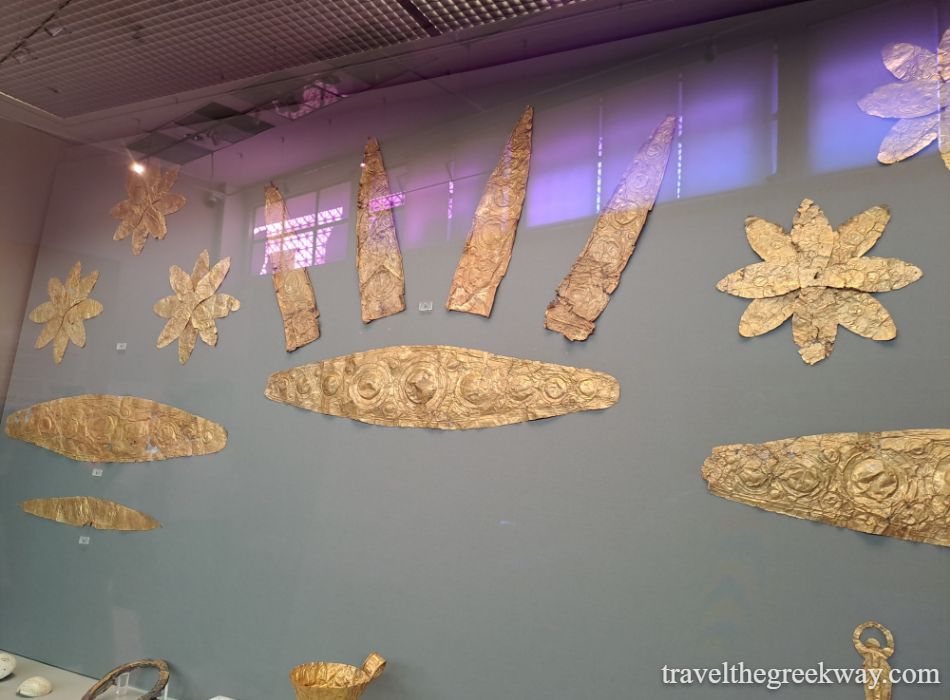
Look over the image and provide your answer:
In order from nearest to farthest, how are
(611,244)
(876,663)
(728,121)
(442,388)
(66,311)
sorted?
(876,663) < (728,121) < (611,244) < (442,388) < (66,311)

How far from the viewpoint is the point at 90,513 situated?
3.67 m

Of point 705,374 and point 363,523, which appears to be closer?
point 705,374

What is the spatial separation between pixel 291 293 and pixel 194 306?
2.08ft

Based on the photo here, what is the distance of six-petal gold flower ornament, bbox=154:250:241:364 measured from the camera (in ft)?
11.3

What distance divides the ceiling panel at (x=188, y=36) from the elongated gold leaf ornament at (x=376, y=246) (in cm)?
49

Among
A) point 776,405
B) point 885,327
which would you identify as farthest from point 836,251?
point 776,405

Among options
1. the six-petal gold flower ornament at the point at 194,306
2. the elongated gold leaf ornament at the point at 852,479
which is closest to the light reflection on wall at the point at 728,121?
the elongated gold leaf ornament at the point at 852,479

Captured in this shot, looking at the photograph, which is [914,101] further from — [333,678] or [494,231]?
[333,678]

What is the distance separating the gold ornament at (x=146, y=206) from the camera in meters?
3.79

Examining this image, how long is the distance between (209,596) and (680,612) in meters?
2.05

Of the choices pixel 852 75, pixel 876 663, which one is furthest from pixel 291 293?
pixel 876 663

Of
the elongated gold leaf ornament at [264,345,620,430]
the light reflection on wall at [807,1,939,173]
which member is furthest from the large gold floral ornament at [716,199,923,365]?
the elongated gold leaf ornament at [264,345,620,430]

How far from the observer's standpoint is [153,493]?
3.49 m

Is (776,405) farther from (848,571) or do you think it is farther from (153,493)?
(153,493)
